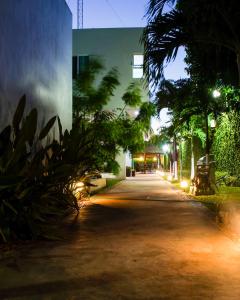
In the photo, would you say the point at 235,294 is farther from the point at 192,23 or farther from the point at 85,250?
the point at 192,23

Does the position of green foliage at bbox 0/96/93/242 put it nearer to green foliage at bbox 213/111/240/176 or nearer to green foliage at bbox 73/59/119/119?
green foliage at bbox 213/111/240/176

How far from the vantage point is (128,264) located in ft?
23.1

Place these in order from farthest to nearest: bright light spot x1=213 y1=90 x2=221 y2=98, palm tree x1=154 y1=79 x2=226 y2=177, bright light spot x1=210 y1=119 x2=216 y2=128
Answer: bright light spot x1=210 y1=119 x2=216 y2=128
palm tree x1=154 y1=79 x2=226 y2=177
bright light spot x1=213 y1=90 x2=221 y2=98

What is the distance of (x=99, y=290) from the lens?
18.6 feet

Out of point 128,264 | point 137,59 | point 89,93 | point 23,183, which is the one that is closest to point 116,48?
point 137,59

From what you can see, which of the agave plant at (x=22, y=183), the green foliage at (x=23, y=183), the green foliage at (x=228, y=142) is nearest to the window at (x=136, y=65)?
the green foliage at (x=228, y=142)

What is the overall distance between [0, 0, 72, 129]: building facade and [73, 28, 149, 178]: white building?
2046cm

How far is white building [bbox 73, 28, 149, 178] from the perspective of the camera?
123 ft

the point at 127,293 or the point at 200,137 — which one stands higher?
the point at 200,137

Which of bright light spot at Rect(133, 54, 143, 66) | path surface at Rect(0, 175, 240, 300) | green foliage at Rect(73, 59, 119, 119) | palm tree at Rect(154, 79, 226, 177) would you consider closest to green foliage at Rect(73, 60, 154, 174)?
green foliage at Rect(73, 59, 119, 119)

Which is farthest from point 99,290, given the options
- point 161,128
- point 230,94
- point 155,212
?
point 161,128

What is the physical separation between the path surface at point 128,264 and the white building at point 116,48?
27.4m

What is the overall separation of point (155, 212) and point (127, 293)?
8.07 metres

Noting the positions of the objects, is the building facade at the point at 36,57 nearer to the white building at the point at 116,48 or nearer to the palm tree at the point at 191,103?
the palm tree at the point at 191,103
